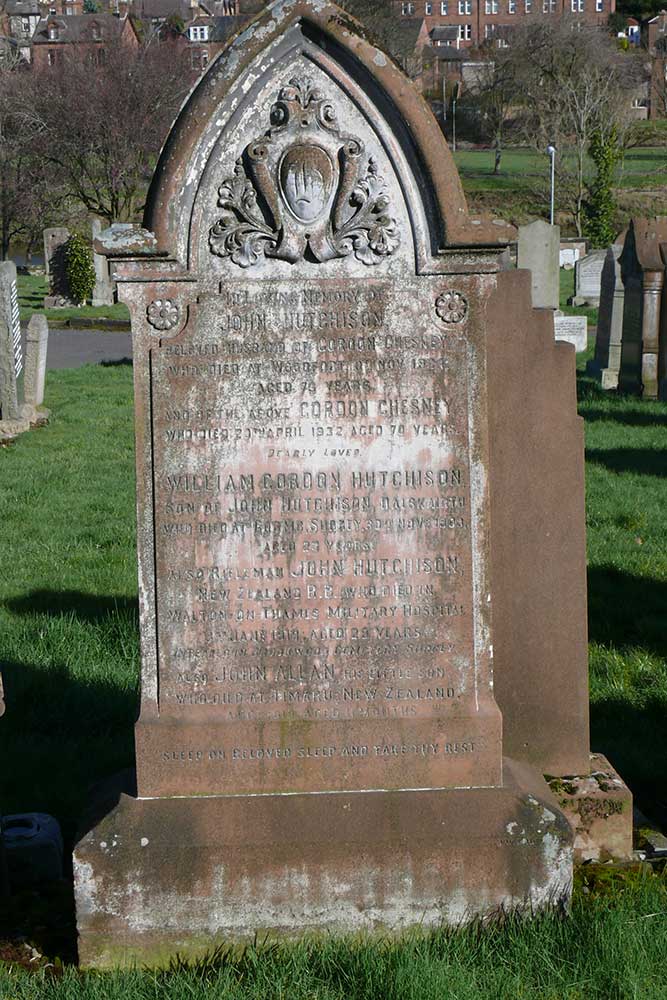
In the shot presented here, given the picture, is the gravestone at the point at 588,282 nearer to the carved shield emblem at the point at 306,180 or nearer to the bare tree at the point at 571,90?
the bare tree at the point at 571,90

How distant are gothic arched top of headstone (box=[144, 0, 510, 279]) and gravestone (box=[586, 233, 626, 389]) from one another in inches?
541

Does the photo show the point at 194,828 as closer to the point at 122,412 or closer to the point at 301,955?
the point at 301,955

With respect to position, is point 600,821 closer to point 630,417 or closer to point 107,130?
point 630,417

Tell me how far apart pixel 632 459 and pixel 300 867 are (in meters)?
8.98

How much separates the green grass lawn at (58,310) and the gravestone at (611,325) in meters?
12.3

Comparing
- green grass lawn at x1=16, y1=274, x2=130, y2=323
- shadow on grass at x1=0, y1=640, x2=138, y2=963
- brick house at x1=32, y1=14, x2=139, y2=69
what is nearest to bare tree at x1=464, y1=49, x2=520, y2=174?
brick house at x1=32, y1=14, x2=139, y2=69

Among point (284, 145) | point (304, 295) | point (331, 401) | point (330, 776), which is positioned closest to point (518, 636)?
point (330, 776)

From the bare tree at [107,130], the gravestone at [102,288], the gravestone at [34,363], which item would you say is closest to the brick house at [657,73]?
the bare tree at [107,130]

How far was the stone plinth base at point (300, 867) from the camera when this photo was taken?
4148 mm

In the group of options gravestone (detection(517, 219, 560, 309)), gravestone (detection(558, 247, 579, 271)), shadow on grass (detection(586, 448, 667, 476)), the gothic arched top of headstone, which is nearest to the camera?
the gothic arched top of headstone

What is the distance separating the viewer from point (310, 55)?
4.05 m

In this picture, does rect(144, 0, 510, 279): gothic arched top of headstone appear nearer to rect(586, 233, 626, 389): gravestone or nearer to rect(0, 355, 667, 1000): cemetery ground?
rect(0, 355, 667, 1000): cemetery ground

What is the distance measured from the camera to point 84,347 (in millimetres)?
24797

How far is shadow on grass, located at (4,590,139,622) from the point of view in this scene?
7.62m
